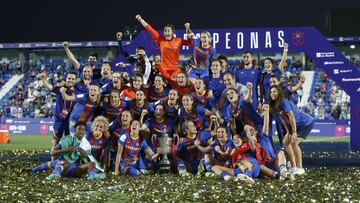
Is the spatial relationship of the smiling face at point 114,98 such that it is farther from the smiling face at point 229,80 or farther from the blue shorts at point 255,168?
the blue shorts at point 255,168

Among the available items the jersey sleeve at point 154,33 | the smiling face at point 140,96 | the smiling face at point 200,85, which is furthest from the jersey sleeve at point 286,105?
the jersey sleeve at point 154,33

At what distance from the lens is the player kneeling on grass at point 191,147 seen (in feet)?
34.8

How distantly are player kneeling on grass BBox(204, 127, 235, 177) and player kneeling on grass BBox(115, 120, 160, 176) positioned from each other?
98 cm

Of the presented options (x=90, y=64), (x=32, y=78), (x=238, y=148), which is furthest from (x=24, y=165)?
(x=32, y=78)

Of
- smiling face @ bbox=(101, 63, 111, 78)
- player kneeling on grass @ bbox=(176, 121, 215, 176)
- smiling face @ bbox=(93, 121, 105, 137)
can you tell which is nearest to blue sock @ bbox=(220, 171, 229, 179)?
player kneeling on grass @ bbox=(176, 121, 215, 176)

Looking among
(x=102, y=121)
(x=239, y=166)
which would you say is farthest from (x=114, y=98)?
(x=239, y=166)

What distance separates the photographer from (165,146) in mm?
10711

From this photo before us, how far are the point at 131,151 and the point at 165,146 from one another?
59 centimetres

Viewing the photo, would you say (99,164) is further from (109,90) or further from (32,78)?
(32,78)

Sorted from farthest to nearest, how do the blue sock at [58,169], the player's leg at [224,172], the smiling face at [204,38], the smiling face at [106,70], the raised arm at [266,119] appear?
1. the smiling face at [204,38]
2. the smiling face at [106,70]
3. the blue sock at [58,169]
4. the raised arm at [266,119]
5. the player's leg at [224,172]

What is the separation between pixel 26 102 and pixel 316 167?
27.5m

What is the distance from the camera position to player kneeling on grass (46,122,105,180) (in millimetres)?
10172

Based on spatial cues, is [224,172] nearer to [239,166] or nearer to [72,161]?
[239,166]

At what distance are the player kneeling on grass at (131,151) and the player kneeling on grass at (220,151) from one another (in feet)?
3.21
